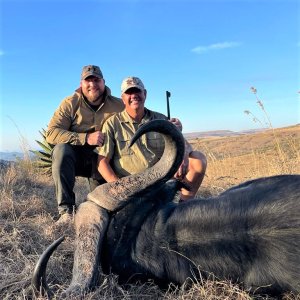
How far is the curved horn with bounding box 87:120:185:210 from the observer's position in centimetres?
290

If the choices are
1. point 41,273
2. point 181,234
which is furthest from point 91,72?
point 41,273

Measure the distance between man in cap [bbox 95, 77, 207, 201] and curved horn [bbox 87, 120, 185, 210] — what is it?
2.04 meters

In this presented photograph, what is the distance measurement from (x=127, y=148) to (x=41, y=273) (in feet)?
8.87

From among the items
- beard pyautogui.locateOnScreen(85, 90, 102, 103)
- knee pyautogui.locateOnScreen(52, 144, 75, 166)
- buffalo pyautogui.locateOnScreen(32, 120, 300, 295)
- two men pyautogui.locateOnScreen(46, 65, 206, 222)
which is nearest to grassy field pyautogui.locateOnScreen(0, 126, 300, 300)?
buffalo pyautogui.locateOnScreen(32, 120, 300, 295)

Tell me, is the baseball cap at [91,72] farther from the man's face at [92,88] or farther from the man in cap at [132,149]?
the man in cap at [132,149]

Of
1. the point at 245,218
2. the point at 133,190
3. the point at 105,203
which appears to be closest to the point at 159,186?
the point at 133,190

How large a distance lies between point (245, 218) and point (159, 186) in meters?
0.63

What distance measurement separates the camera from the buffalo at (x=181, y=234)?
8.54 ft

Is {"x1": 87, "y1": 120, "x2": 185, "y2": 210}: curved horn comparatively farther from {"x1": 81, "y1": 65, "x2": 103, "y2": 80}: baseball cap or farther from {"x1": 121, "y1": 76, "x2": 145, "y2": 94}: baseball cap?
{"x1": 81, "y1": 65, "x2": 103, "y2": 80}: baseball cap

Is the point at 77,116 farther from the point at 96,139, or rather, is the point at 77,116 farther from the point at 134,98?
the point at 134,98

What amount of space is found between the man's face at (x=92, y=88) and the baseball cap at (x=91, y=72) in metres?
0.04

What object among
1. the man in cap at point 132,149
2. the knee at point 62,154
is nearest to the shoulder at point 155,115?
the man in cap at point 132,149

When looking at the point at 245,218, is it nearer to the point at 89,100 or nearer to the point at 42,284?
the point at 42,284

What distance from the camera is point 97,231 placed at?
2855 mm
